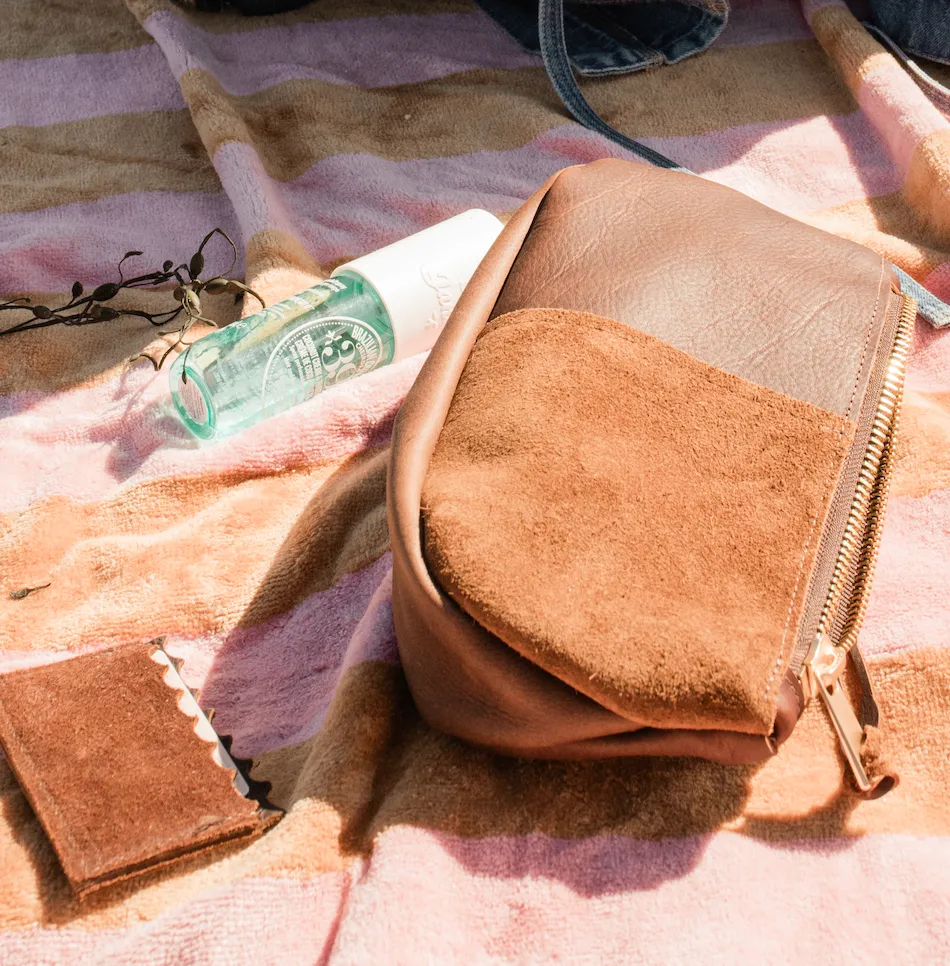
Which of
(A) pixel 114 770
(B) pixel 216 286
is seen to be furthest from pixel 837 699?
(B) pixel 216 286

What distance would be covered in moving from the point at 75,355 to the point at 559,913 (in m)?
0.69

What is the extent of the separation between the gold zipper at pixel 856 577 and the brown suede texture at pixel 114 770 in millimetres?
332

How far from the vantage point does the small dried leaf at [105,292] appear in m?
1.02

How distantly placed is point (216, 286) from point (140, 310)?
10 centimetres

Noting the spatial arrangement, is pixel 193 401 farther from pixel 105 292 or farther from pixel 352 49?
pixel 352 49

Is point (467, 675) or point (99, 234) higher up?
point (467, 675)

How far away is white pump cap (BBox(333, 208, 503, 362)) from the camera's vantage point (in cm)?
88

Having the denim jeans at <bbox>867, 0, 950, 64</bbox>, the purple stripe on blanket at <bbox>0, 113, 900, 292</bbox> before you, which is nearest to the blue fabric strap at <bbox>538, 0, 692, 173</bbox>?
the purple stripe on blanket at <bbox>0, 113, 900, 292</bbox>

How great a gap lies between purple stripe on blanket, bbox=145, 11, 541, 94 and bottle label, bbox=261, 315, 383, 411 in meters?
0.57

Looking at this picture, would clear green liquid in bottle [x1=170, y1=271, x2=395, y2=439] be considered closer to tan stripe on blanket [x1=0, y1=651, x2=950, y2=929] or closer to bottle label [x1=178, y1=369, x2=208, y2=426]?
bottle label [x1=178, y1=369, x2=208, y2=426]

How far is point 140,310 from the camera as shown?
1.04 metres

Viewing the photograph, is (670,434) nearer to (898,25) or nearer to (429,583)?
(429,583)

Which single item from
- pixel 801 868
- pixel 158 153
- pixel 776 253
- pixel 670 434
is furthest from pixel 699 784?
pixel 158 153

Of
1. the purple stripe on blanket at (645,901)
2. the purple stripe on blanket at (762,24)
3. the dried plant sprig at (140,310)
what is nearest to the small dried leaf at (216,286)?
the dried plant sprig at (140,310)
